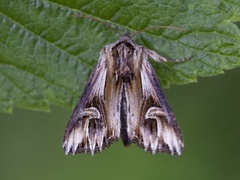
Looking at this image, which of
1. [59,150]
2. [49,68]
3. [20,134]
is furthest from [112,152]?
[49,68]

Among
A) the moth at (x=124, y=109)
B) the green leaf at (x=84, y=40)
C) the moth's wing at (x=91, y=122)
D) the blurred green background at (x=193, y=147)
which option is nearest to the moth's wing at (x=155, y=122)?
the moth at (x=124, y=109)

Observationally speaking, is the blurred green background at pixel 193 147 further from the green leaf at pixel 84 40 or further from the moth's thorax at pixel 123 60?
the green leaf at pixel 84 40

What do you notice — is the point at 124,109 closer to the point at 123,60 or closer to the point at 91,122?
the point at 91,122

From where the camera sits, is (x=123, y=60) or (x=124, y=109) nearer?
(x=124, y=109)

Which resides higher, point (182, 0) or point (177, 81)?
point (182, 0)

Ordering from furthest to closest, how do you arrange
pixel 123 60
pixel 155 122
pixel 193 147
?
1. pixel 193 147
2. pixel 123 60
3. pixel 155 122

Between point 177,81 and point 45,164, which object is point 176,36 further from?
point 45,164

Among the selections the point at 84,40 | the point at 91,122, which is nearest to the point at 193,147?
the point at 91,122
